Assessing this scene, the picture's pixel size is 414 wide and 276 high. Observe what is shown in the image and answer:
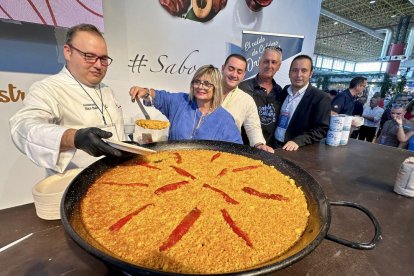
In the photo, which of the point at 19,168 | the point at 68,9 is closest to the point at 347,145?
the point at 68,9

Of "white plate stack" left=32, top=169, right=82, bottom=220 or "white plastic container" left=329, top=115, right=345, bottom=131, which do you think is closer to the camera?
"white plate stack" left=32, top=169, right=82, bottom=220

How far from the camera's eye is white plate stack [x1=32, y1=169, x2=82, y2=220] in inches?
35.0

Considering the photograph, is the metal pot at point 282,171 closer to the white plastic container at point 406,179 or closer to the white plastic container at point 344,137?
the white plastic container at point 406,179

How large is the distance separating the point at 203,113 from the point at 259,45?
2129 millimetres

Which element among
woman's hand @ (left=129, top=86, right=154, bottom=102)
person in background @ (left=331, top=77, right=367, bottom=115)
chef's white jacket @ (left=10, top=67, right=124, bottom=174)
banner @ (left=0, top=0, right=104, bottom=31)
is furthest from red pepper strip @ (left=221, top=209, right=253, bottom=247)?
person in background @ (left=331, top=77, right=367, bottom=115)

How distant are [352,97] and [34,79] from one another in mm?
4815

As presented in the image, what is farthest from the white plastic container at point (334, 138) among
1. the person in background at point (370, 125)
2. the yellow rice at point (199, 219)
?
the person in background at point (370, 125)

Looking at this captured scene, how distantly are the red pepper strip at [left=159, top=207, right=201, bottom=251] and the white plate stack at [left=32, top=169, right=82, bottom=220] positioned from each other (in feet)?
1.58

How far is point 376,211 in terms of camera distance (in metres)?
1.11


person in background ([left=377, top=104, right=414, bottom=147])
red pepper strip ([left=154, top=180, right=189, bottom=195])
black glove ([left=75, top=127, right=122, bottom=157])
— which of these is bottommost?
person in background ([left=377, top=104, right=414, bottom=147])

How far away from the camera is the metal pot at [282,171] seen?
0.53 meters

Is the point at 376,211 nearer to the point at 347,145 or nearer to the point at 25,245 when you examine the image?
the point at 347,145

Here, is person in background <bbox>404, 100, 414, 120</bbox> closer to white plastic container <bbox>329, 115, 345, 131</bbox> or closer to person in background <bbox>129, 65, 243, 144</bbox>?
white plastic container <bbox>329, 115, 345, 131</bbox>

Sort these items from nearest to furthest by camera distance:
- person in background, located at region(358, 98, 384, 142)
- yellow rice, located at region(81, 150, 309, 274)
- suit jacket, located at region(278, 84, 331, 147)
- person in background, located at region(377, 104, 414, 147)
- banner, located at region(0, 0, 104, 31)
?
1. yellow rice, located at region(81, 150, 309, 274)
2. banner, located at region(0, 0, 104, 31)
3. suit jacket, located at region(278, 84, 331, 147)
4. person in background, located at region(377, 104, 414, 147)
5. person in background, located at region(358, 98, 384, 142)
